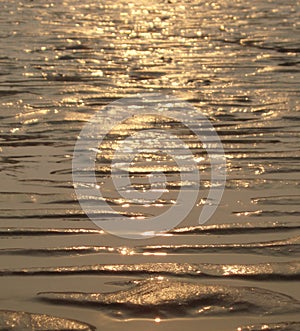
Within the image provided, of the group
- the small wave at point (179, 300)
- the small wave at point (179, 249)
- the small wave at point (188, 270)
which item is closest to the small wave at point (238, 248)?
the small wave at point (179, 249)

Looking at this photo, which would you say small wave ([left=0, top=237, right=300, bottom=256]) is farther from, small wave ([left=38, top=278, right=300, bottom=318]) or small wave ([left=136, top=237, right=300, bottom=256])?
small wave ([left=38, top=278, right=300, bottom=318])

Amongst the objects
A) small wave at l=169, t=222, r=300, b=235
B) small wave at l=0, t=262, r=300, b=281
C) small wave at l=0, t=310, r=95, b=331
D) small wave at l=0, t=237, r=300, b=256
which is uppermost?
small wave at l=169, t=222, r=300, b=235

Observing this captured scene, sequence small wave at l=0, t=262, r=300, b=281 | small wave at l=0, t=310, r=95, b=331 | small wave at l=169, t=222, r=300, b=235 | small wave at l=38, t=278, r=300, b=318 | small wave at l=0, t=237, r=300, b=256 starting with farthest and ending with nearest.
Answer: small wave at l=169, t=222, r=300, b=235 < small wave at l=0, t=237, r=300, b=256 < small wave at l=0, t=262, r=300, b=281 < small wave at l=38, t=278, r=300, b=318 < small wave at l=0, t=310, r=95, b=331

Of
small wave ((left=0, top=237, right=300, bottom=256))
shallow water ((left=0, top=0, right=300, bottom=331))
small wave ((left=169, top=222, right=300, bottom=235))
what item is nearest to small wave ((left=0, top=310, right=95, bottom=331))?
shallow water ((left=0, top=0, right=300, bottom=331))

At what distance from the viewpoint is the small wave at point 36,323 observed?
9.65 ft

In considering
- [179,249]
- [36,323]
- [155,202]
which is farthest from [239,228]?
[36,323]

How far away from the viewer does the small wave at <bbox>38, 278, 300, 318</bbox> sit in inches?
121

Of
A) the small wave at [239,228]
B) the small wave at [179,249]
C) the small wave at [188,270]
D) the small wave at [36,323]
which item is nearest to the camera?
the small wave at [36,323]

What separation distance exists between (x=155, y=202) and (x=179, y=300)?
1.22m

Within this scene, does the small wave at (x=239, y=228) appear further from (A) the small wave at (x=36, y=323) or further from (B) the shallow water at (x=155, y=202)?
(A) the small wave at (x=36, y=323)

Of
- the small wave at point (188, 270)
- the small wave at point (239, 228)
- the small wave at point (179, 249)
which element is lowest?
the small wave at point (188, 270)

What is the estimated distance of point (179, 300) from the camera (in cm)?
315

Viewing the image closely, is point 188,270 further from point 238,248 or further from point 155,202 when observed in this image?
point 155,202

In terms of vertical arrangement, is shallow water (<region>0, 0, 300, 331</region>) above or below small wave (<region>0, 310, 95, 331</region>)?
above
